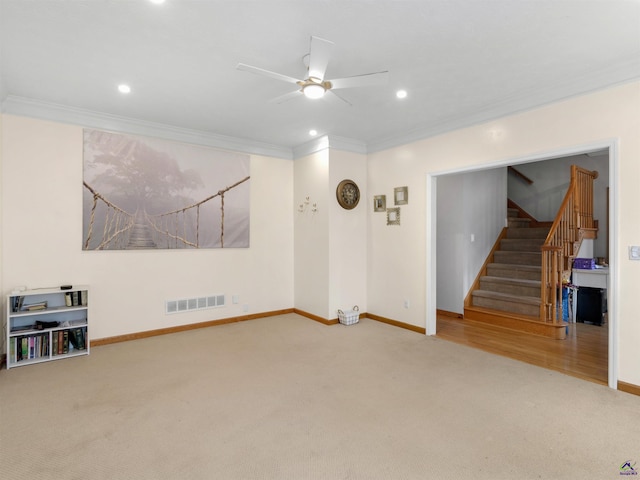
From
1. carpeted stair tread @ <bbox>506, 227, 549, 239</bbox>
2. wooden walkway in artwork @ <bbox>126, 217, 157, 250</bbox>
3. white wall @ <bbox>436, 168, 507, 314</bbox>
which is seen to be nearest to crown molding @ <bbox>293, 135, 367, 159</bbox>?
white wall @ <bbox>436, 168, 507, 314</bbox>

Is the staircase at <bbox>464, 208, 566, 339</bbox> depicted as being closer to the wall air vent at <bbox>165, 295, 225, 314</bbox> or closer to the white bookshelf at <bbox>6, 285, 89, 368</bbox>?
the wall air vent at <bbox>165, 295, 225, 314</bbox>

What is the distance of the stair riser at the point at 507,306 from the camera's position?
495 centimetres

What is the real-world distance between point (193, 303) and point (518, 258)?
17.6ft

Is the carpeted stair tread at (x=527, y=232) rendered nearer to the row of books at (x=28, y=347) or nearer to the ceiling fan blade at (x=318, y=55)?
the ceiling fan blade at (x=318, y=55)

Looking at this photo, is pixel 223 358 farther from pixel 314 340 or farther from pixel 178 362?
pixel 314 340

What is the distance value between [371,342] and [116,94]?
388cm

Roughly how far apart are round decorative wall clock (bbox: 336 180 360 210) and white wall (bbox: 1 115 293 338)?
108 centimetres

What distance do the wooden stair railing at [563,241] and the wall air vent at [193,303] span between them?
445 centimetres

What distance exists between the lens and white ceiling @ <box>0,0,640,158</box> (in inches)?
85.8

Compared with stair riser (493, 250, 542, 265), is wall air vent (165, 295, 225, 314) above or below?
below

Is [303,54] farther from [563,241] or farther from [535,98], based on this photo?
[563,241]

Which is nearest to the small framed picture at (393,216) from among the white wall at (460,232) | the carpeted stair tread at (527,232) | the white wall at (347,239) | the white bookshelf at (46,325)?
the white wall at (347,239)

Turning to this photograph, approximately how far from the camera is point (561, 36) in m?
2.45

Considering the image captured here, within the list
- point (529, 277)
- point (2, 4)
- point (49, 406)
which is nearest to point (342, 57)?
point (2, 4)
